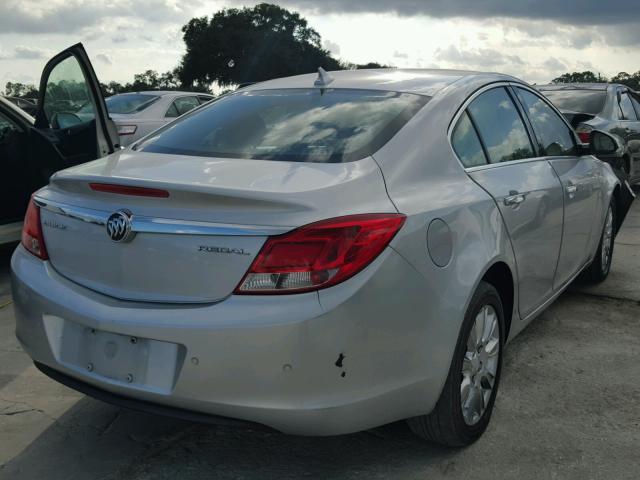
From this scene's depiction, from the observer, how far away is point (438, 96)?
321 cm

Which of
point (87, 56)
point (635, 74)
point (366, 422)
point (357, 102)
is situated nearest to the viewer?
point (366, 422)

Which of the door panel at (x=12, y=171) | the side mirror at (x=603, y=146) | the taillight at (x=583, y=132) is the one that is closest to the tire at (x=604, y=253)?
the side mirror at (x=603, y=146)

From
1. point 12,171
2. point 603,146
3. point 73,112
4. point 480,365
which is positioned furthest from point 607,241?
point 12,171

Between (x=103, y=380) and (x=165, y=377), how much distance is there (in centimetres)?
27

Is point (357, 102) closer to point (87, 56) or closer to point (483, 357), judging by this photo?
point (483, 357)

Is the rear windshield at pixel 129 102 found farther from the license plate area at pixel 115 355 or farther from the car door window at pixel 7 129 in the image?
the license plate area at pixel 115 355

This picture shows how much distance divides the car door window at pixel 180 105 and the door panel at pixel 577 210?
26.0ft

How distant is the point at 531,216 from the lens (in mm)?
3486

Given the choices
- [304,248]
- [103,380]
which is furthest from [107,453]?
[304,248]

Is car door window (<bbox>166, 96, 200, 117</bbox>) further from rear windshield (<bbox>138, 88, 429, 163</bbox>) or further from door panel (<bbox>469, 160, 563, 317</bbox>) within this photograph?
door panel (<bbox>469, 160, 563, 317</bbox>)

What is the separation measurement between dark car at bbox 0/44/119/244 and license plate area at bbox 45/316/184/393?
11.9 feet

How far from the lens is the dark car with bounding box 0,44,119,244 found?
5965 mm

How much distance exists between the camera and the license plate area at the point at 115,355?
2410mm

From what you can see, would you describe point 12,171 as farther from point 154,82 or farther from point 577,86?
point 154,82
